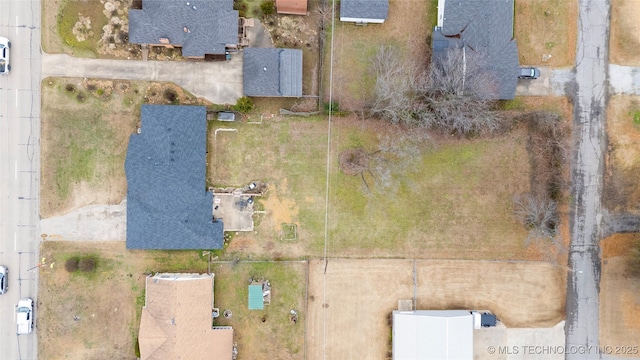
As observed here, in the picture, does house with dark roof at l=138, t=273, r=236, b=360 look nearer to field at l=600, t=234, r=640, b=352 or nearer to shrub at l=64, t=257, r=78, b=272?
shrub at l=64, t=257, r=78, b=272

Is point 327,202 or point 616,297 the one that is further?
point 616,297

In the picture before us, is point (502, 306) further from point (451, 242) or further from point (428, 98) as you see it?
point (428, 98)

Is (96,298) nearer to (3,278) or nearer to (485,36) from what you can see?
(3,278)

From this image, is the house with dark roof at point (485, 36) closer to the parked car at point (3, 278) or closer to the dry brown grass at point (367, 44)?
the dry brown grass at point (367, 44)

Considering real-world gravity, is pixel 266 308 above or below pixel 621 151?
below

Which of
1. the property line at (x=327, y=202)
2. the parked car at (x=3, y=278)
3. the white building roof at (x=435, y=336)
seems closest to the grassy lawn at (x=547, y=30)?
the property line at (x=327, y=202)

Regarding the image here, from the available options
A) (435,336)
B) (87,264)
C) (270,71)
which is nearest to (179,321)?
(87,264)

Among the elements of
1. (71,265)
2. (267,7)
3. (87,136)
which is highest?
(267,7)
